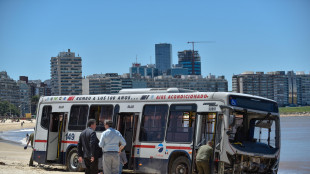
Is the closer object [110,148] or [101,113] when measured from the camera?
[110,148]

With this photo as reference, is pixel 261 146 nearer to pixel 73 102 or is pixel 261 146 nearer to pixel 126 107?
pixel 126 107

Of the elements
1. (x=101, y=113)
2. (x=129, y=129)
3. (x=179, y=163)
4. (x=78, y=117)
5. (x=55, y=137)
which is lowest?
(x=179, y=163)

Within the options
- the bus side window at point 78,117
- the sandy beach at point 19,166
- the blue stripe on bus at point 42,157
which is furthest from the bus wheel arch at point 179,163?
the blue stripe on bus at point 42,157

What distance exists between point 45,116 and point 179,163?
7.06 metres

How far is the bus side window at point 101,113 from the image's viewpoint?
61.5 ft

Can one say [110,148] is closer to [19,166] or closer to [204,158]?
[204,158]

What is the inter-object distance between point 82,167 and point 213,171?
20.5ft

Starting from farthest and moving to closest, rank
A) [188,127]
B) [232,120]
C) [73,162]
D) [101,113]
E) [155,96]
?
1. [73,162]
2. [101,113]
3. [155,96]
4. [188,127]
5. [232,120]

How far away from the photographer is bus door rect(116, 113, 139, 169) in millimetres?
17719

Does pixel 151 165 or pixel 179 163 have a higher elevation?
pixel 179 163

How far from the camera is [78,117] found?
19953 mm

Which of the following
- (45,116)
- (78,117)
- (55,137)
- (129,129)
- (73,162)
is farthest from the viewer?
(45,116)

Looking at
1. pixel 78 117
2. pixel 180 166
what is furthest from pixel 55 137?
pixel 180 166

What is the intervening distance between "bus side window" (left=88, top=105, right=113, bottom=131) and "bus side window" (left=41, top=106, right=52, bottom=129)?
8.08ft
